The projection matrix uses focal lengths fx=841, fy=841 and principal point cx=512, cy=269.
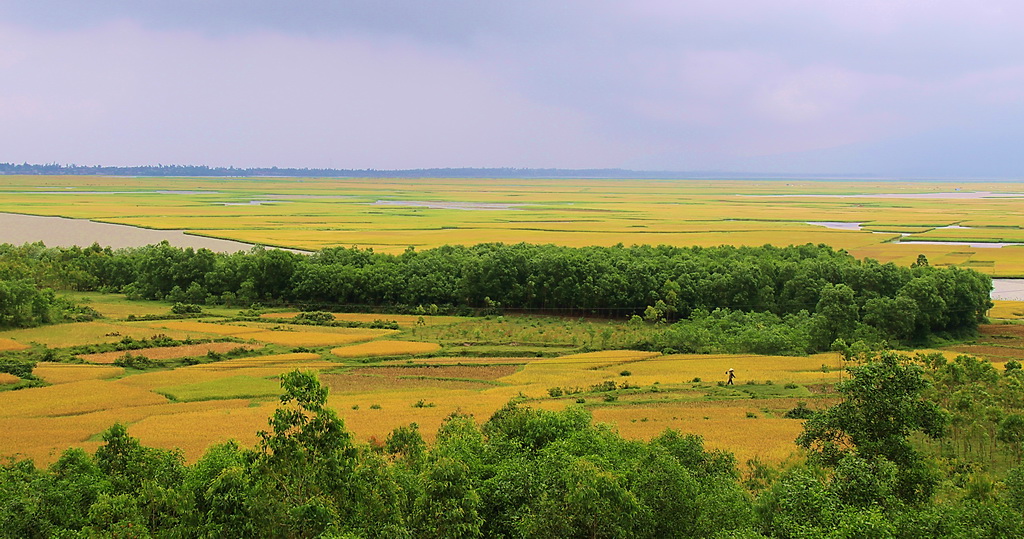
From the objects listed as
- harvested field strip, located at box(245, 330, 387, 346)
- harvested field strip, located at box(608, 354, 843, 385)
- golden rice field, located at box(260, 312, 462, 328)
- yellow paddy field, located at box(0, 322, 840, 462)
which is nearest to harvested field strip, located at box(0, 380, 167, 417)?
yellow paddy field, located at box(0, 322, 840, 462)

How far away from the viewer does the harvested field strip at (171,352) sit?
3916 centimetres

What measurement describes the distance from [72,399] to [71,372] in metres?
5.03

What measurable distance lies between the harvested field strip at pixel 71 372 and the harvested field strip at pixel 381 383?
922 cm

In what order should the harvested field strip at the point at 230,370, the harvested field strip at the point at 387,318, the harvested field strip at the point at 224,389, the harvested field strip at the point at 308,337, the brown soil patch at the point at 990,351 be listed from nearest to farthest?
the harvested field strip at the point at 224,389, the harvested field strip at the point at 230,370, the brown soil patch at the point at 990,351, the harvested field strip at the point at 308,337, the harvested field strip at the point at 387,318

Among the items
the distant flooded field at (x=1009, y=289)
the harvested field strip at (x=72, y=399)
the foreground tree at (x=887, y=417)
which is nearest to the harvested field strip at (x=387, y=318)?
the harvested field strip at (x=72, y=399)

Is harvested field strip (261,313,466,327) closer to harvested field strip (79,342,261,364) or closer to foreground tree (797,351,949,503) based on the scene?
harvested field strip (79,342,261,364)

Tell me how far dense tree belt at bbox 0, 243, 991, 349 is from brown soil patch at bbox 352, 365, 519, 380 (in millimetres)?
14214

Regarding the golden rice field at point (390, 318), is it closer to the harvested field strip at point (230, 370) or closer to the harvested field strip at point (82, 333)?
the harvested field strip at point (82, 333)

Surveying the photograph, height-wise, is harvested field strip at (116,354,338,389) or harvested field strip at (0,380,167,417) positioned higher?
harvested field strip at (0,380,167,417)

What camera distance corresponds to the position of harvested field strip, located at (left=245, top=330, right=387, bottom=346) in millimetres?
43625

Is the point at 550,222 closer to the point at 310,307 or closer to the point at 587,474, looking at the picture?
the point at 310,307

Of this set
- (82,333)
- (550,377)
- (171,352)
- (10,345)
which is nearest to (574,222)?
(82,333)

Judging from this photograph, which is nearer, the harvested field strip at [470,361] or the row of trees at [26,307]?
the harvested field strip at [470,361]

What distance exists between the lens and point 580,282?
2117 inches
